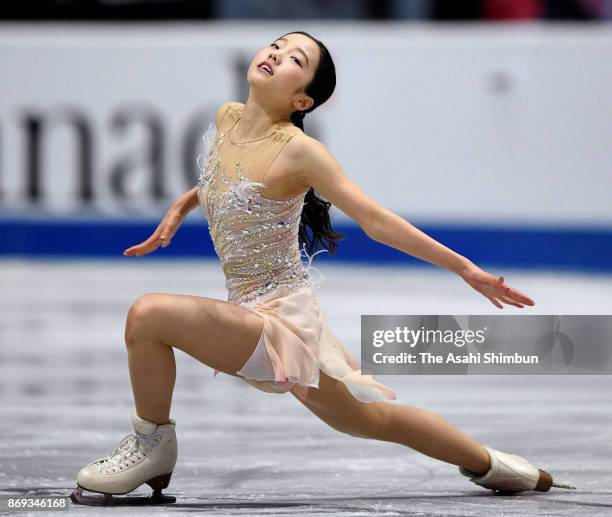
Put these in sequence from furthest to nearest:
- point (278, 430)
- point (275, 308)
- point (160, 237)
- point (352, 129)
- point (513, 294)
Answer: point (352, 129), point (278, 430), point (160, 237), point (275, 308), point (513, 294)

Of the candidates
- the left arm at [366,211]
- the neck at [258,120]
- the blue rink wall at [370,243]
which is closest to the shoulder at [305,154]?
the left arm at [366,211]

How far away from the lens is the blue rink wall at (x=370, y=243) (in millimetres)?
7598

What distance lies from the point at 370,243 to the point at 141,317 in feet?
17.6

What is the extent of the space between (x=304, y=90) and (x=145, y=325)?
582 mm

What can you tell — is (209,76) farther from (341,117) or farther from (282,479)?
(282,479)

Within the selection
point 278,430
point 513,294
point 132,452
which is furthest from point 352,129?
point 513,294

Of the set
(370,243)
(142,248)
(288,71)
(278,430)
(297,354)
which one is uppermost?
(288,71)

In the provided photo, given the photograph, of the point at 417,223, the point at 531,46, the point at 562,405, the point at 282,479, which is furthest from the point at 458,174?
the point at 282,479

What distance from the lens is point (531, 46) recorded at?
7.62m

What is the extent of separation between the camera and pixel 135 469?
2.61 m

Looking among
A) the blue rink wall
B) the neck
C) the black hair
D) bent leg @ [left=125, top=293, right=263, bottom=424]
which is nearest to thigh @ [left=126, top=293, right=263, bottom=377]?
bent leg @ [left=125, top=293, right=263, bottom=424]

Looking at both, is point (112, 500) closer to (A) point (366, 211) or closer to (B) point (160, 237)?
(B) point (160, 237)

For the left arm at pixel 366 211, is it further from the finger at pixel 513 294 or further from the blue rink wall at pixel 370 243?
the blue rink wall at pixel 370 243

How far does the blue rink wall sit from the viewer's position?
24.9ft
